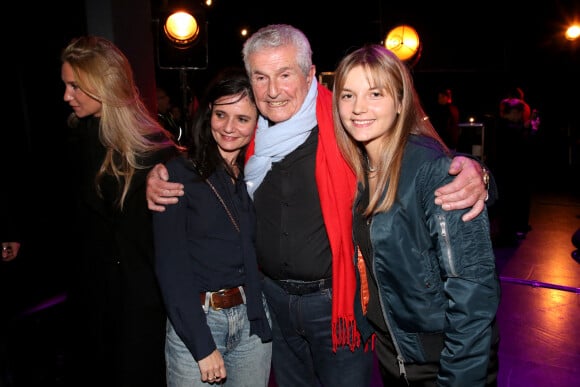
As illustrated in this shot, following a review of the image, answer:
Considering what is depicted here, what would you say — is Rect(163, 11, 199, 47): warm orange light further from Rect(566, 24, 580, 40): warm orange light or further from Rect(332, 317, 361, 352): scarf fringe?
Rect(566, 24, 580, 40): warm orange light

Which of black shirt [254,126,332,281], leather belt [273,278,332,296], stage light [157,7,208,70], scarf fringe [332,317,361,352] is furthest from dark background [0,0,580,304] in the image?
scarf fringe [332,317,361,352]

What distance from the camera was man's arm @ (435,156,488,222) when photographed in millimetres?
1301

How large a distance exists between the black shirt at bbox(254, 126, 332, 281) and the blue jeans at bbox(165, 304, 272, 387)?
0.82 feet

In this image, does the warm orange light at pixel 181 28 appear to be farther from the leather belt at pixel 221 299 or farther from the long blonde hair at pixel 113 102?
the leather belt at pixel 221 299

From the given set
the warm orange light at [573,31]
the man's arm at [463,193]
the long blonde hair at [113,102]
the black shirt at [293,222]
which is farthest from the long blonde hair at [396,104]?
the warm orange light at [573,31]

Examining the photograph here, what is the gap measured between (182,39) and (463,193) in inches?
163

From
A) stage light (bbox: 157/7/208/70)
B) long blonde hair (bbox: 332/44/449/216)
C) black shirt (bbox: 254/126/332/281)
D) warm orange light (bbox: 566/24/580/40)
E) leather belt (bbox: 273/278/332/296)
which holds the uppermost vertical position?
warm orange light (bbox: 566/24/580/40)

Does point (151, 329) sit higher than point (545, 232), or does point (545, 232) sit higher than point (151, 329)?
point (151, 329)

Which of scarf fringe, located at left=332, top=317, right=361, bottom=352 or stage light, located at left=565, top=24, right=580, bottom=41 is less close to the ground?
stage light, located at left=565, top=24, right=580, bottom=41

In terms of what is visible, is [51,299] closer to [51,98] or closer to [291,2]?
[51,98]

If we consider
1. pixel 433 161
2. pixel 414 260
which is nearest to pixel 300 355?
pixel 414 260

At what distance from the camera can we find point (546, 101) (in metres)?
12.5

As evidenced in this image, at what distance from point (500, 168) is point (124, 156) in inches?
207

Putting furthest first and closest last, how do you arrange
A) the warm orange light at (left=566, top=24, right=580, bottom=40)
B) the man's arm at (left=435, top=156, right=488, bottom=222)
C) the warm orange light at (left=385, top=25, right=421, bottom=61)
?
the warm orange light at (left=566, top=24, right=580, bottom=40) < the warm orange light at (left=385, top=25, right=421, bottom=61) < the man's arm at (left=435, top=156, right=488, bottom=222)
